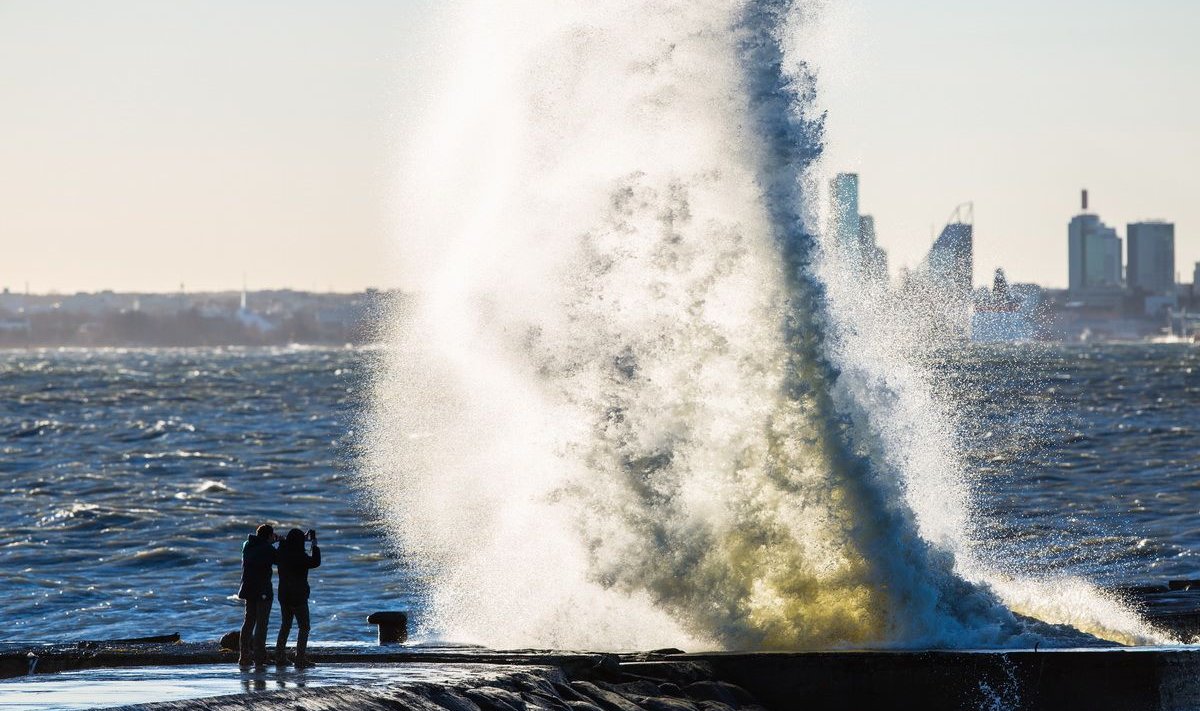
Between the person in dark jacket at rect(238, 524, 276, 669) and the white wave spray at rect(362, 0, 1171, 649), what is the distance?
3.90 metres

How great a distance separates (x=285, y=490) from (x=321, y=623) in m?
25.4

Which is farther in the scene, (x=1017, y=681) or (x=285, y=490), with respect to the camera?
(x=285, y=490)

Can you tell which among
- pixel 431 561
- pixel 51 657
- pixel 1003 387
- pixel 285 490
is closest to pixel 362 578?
pixel 431 561

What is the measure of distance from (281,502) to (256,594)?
101 ft

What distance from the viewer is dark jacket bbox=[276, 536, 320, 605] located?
62.1 ft

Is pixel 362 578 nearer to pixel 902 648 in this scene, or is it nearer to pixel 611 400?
pixel 611 400

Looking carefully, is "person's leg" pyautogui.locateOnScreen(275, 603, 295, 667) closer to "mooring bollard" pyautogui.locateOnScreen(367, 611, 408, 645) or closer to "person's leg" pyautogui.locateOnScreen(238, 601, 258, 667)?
"person's leg" pyautogui.locateOnScreen(238, 601, 258, 667)

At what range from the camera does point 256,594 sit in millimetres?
18625

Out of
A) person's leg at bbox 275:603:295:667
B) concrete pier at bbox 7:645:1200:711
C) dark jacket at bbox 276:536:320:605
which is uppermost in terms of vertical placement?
dark jacket at bbox 276:536:320:605

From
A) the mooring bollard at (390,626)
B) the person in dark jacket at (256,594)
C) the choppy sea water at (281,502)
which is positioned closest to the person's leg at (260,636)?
the person in dark jacket at (256,594)

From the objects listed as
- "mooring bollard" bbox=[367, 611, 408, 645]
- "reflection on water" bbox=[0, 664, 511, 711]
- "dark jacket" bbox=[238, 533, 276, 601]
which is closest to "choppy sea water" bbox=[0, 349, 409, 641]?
"mooring bollard" bbox=[367, 611, 408, 645]

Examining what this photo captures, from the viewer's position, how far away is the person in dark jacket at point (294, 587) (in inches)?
745

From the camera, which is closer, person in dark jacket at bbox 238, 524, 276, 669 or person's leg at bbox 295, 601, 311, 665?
person in dark jacket at bbox 238, 524, 276, 669

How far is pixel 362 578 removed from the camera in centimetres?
3341
